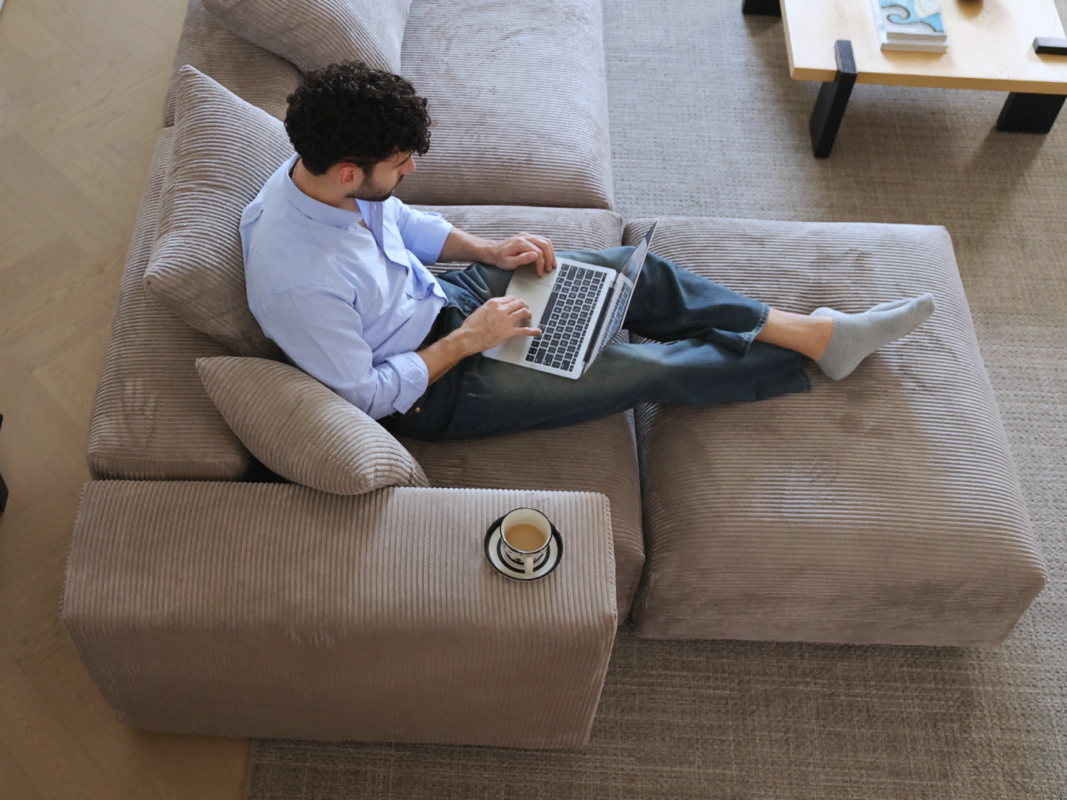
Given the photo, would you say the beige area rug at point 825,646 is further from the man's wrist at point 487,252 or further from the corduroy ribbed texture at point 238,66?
the corduroy ribbed texture at point 238,66

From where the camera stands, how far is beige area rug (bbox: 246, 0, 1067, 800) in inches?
69.2

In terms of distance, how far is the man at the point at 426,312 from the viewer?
4.67 feet

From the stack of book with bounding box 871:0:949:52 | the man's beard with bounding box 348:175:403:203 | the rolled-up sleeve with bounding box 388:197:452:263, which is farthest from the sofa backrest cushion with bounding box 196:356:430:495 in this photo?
the stack of book with bounding box 871:0:949:52

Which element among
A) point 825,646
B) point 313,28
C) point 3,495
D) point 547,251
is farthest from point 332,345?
point 825,646

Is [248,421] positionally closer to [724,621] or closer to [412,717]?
[412,717]

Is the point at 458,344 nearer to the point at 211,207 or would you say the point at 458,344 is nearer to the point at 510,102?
the point at 211,207

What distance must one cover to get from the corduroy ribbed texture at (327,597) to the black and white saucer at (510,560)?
0.01 meters

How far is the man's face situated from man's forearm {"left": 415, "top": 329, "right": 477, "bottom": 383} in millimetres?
285

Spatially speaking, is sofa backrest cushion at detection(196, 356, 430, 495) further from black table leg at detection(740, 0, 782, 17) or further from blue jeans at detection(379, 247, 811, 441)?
black table leg at detection(740, 0, 782, 17)

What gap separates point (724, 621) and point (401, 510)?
27.9 inches

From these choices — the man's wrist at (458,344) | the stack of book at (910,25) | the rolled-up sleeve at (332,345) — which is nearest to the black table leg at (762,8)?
the stack of book at (910,25)

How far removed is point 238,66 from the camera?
1.95m

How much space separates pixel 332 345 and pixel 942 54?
1.96m

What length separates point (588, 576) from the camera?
4.57ft
